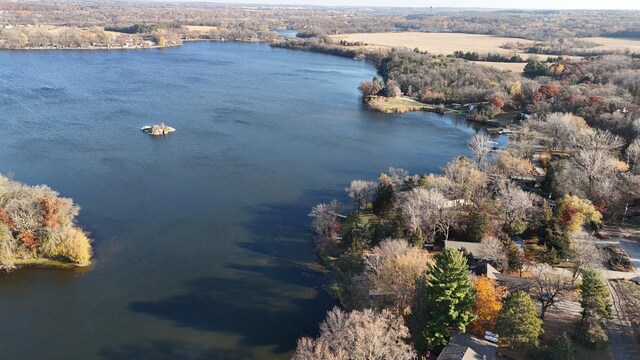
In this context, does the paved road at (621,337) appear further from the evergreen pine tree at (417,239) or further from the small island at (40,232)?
the small island at (40,232)

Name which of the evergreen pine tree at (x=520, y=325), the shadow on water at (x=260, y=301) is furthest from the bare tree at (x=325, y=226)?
the evergreen pine tree at (x=520, y=325)

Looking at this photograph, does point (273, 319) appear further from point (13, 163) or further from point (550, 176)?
point (13, 163)

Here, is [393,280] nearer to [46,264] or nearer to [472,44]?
[46,264]

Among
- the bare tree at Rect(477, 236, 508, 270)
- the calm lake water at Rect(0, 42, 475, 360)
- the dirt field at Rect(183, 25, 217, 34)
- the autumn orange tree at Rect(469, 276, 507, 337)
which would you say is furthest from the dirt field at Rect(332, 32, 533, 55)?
the autumn orange tree at Rect(469, 276, 507, 337)

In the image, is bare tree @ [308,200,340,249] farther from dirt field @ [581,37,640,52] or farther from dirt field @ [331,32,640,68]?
dirt field @ [581,37,640,52]

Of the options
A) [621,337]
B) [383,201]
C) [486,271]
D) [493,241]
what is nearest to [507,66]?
[383,201]
